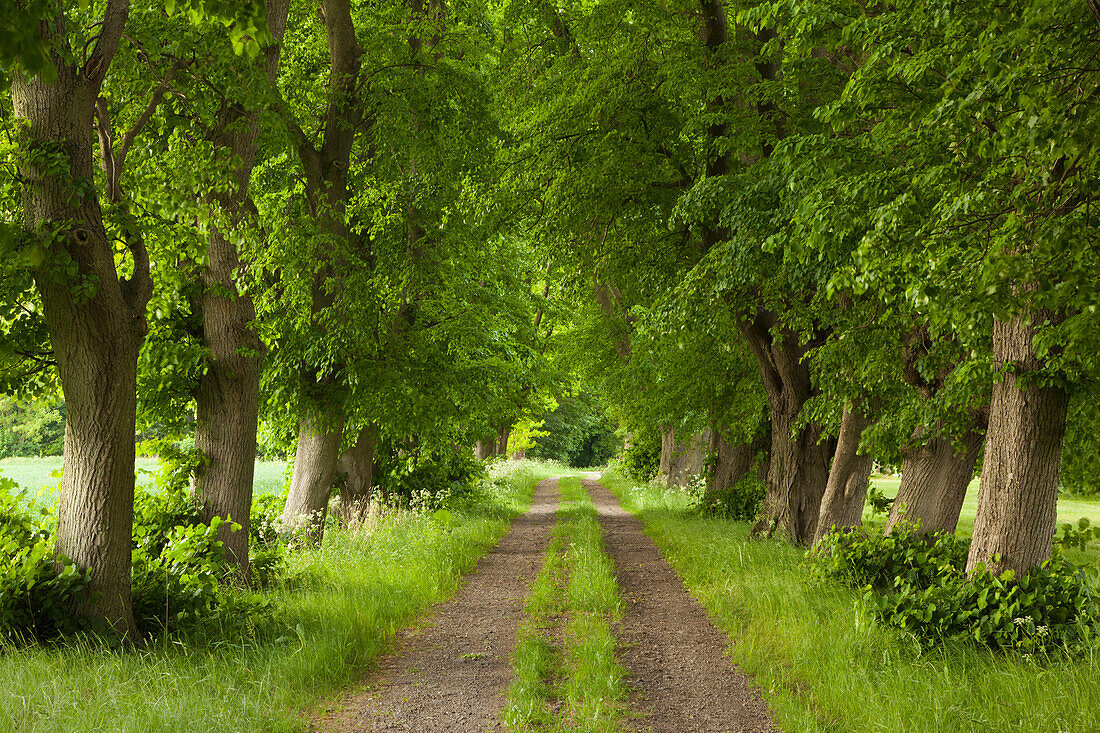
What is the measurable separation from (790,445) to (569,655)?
7.43 metres

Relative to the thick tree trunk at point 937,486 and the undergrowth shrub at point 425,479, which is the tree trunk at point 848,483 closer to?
the thick tree trunk at point 937,486

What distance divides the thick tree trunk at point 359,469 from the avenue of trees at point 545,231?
0.20 ft

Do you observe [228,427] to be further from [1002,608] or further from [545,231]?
[1002,608]

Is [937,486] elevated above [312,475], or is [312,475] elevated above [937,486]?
[937,486]

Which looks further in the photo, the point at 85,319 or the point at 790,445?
the point at 790,445

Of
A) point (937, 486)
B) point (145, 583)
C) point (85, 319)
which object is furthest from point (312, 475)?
point (937, 486)

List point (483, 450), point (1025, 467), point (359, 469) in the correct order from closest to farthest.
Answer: point (1025, 467) < point (359, 469) < point (483, 450)

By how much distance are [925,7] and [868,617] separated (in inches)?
198

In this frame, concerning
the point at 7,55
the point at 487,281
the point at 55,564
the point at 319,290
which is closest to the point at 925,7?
the point at 7,55

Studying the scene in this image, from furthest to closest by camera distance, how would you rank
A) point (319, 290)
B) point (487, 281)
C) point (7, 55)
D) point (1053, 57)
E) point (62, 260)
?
1. point (487, 281)
2. point (319, 290)
3. point (62, 260)
4. point (1053, 57)
5. point (7, 55)

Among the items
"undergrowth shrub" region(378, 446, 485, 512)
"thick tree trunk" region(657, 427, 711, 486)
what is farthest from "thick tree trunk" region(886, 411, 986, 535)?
"thick tree trunk" region(657, 427, 711, 486)

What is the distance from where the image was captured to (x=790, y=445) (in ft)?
42.5

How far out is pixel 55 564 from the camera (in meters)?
6.05

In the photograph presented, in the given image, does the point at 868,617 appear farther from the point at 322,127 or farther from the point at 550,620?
the point at 322,127
